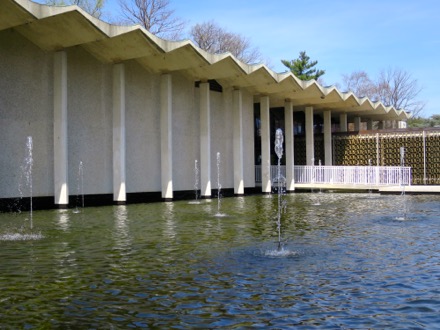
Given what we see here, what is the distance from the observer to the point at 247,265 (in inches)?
266

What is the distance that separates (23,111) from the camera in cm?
1662

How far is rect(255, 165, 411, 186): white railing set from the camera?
25.7 meters

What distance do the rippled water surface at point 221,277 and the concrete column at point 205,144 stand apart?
11.2 m

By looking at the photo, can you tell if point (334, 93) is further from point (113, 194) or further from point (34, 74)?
point (34, 74)

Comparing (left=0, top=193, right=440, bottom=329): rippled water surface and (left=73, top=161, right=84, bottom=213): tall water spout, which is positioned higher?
(left=73, top=161, right=84, bottom=213): tall water spout

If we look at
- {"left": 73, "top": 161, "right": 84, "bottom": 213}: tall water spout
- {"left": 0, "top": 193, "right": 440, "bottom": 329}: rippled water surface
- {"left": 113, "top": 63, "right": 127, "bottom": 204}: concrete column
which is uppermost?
{"left": 113, "top": 63, "right": 127, "bottom": 204}: concrete column

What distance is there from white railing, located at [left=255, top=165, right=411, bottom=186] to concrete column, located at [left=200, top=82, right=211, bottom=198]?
20.2 ft

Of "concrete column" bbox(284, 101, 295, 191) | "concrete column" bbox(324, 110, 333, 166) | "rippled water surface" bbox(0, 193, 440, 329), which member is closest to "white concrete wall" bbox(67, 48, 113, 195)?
"rippled water surface" bbox(0, 193, 440, 329)

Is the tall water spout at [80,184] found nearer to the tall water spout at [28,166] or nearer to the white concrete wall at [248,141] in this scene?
the tall water spout at [28,166]

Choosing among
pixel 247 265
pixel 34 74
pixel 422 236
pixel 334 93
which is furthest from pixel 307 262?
pixel 334 93

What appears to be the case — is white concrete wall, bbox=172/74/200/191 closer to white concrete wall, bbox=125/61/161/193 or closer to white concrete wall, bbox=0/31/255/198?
white concrete wall, bbox=0/31/255/198

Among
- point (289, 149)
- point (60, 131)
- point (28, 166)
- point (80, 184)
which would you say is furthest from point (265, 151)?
point (28, 166)

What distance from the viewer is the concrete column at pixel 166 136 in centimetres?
2073

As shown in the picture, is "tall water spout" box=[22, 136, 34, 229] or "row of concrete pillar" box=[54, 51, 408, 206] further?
"row of concrete pillar" box=[54, 51, 408, 206]
